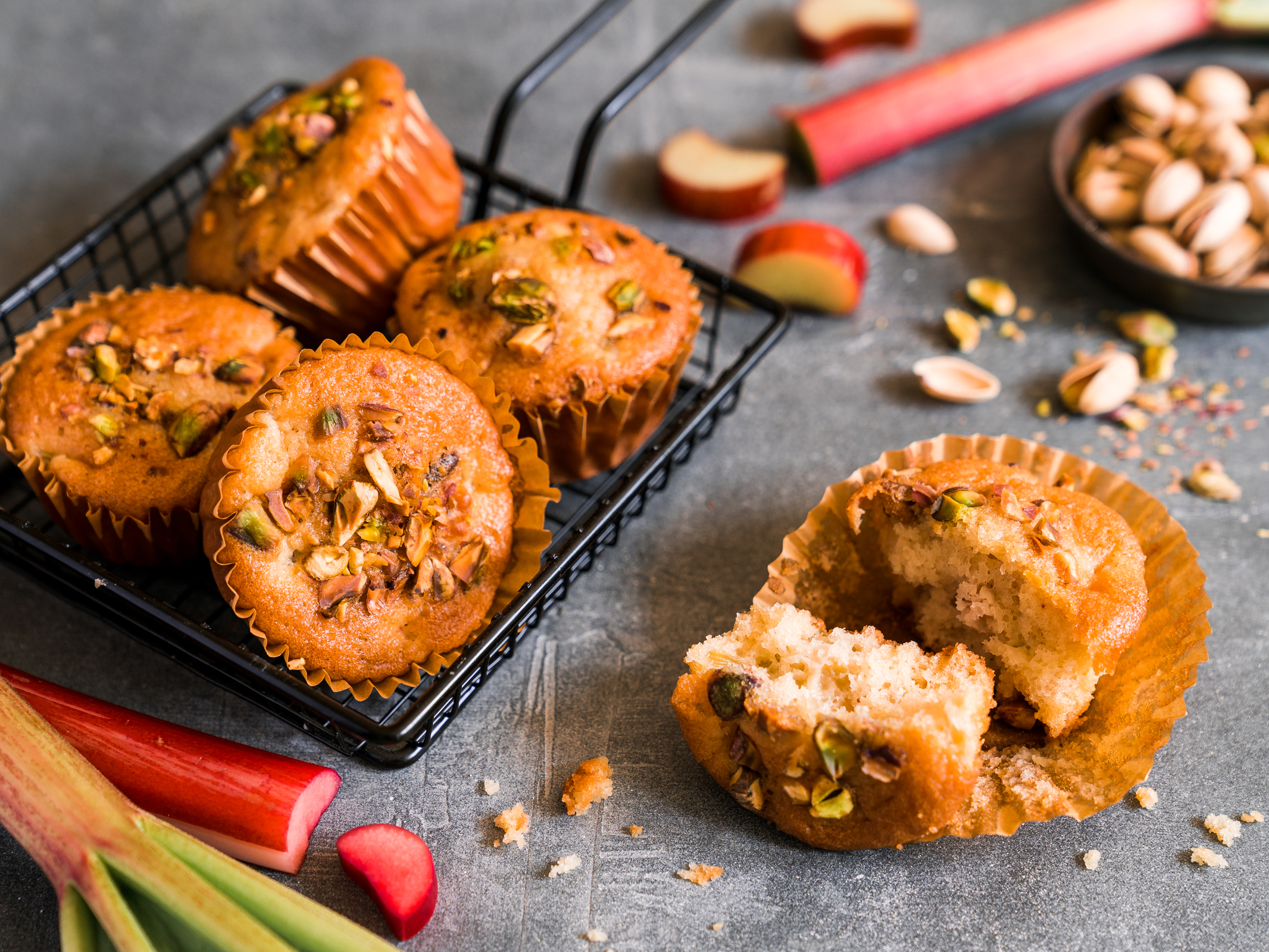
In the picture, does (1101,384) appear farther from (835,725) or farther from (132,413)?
(132,413)

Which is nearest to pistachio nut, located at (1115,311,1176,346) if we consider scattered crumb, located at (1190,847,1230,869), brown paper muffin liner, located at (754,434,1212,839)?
brown paper muffin liner, located at (754,434,1212,839)

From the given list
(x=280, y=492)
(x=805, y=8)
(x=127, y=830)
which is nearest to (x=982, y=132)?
(x=805, y=8)

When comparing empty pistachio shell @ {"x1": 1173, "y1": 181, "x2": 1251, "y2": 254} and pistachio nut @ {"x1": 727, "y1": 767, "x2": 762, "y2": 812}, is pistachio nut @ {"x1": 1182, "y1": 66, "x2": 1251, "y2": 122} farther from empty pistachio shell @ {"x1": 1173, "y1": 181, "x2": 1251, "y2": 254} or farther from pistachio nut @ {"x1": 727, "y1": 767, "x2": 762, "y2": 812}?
pistachio nut @ {"x1": 727, "y1": 767, "x2": 762, "y2": 812}

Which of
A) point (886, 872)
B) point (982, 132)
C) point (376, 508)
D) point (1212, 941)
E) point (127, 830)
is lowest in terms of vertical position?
point (1212, 941)

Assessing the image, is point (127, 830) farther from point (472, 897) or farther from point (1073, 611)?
point (1073, 611)

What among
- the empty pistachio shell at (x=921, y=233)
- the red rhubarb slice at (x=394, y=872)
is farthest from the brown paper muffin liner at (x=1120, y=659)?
the empty pistachio shell at (x=921, y=233)
